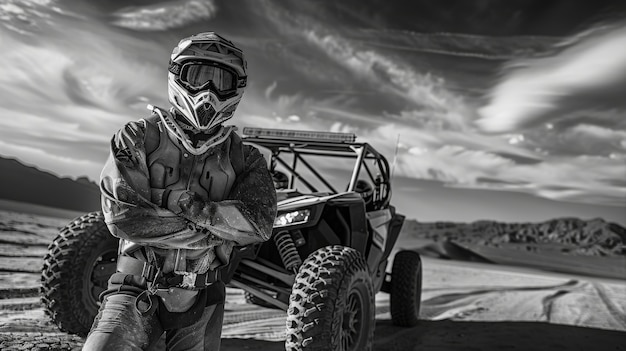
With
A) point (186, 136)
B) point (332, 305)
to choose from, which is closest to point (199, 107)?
point (186, 136)

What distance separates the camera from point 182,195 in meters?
2.04

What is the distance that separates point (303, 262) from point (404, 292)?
2564 millimetres

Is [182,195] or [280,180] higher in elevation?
[280,180]

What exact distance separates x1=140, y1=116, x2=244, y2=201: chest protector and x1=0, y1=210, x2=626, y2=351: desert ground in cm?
236

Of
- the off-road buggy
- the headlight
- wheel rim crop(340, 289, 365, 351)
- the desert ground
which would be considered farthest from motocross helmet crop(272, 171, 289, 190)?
wheel rim crop(340, 289, 365, 351)

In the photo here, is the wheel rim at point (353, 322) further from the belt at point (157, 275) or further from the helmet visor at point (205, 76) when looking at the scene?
the helmet visor at point (205, 76)

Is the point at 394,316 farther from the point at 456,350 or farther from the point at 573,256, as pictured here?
the point at 573,256

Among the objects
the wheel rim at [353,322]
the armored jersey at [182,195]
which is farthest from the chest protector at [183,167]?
the wheel rim at [353,322]

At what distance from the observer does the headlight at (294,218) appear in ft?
14.2

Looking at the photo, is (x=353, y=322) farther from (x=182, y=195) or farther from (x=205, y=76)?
(x=205, y=76)

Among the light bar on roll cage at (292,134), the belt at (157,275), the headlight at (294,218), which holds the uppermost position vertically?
the light bar on roll cage at (292,134)

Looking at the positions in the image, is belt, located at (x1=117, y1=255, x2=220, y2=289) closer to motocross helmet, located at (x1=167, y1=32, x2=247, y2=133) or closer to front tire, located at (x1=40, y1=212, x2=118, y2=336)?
motocross helmet, located at (x1=167, y1=32, x2=247, y2=133)

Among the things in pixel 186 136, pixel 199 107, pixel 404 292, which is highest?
pixel 199 107

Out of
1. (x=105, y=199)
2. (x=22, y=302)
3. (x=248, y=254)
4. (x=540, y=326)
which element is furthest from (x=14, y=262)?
(x=540, y=326)
